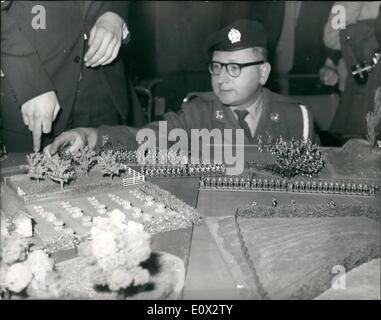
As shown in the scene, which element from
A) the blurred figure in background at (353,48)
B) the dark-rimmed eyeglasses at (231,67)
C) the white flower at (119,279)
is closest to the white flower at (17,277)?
the white flower at (119,279)

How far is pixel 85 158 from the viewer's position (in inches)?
88.6

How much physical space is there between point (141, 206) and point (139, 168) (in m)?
0.58

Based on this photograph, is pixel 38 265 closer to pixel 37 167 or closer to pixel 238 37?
pixel 37 167

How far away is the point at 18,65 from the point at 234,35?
1266 mm

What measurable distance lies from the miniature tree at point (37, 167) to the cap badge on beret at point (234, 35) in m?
1.37

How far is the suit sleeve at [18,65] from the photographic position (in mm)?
2283

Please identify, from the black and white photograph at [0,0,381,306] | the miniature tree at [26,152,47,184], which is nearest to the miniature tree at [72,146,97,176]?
the black and white photograph at [0,0,381,306]

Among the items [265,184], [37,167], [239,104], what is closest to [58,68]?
[37,167]

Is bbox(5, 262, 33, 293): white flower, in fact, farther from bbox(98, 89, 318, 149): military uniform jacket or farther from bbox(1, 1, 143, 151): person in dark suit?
bbox(98, 89, 318, 149): military uniform jacket

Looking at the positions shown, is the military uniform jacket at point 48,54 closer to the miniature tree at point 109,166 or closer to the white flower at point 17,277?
the miniature tree at point 109,166

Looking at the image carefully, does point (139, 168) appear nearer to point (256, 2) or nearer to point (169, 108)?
point (169, 108)
